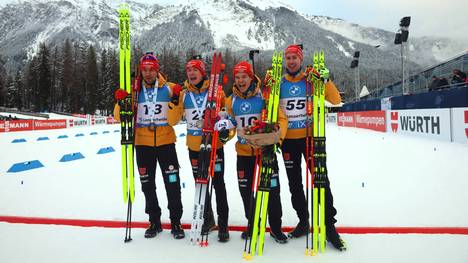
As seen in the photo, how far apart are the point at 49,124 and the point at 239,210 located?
91.5ft

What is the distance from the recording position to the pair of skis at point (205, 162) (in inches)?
142

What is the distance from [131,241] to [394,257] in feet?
9.50

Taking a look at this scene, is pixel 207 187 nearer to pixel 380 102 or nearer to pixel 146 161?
pixel 146 161

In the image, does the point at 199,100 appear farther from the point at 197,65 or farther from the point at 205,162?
the point at 205,162

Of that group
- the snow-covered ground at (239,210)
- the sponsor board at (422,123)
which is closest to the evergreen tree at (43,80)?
the snow-covered ground at (239,210)

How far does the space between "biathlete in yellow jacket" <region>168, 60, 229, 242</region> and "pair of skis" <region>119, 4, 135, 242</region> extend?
20.0 inches

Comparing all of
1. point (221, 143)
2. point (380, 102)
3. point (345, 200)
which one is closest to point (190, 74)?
point (221, 143)

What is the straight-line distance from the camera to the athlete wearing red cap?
3.88 meters

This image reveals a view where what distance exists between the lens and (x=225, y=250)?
3.46 meters

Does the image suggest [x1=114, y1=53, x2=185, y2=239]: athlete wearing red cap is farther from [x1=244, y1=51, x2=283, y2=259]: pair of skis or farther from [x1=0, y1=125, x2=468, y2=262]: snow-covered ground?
[x1=244, y1=51, x2=283, y2=259]: pair of skis

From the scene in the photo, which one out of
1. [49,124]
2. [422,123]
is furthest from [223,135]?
[49,124]

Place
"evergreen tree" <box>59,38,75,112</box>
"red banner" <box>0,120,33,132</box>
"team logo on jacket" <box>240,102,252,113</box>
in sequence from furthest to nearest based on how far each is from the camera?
1. "evergreen tree" <box>59,38,75,112</box>
2. "red banner" <box>0,120,33,132</box>
3. "team logo on jacket" <box>240,102,252,113</box>

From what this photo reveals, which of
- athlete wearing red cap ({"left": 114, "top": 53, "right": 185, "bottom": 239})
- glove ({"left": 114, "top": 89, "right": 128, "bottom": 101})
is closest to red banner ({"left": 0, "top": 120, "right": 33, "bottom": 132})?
athlete wearing red cap ({"left": 114, "top": 53, "right": 185, "bottom": 239})

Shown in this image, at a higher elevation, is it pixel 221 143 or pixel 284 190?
pixel 221 143
